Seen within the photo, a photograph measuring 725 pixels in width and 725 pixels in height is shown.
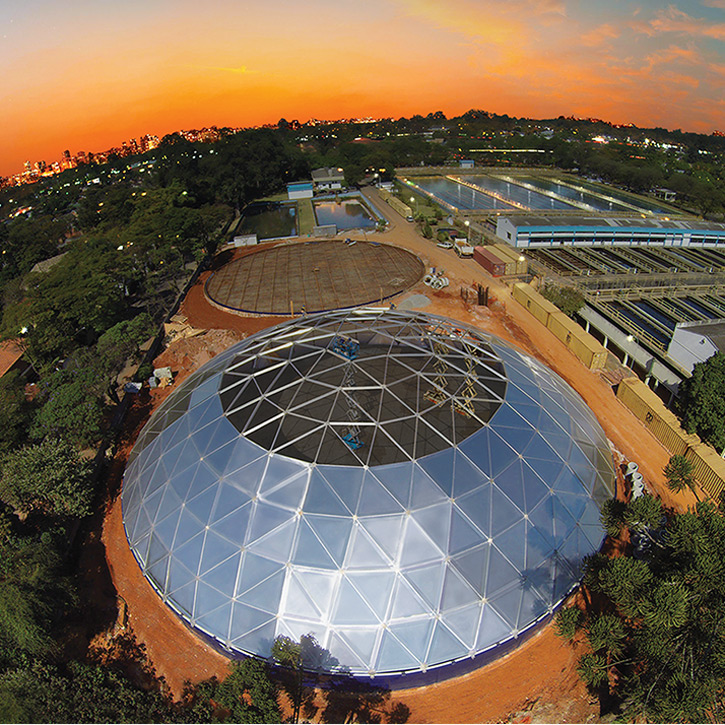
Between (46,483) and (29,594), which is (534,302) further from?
(29,594)

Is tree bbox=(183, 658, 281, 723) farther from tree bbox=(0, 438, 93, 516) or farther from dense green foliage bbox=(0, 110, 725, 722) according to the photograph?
tree bbox=(0, 438, 93, 516)

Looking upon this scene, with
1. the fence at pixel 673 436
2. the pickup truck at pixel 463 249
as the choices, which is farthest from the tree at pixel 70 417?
the pickup truck at pixel 463 249

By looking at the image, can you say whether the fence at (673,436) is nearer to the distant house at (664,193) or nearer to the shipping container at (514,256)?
the shipping container at (514,256)

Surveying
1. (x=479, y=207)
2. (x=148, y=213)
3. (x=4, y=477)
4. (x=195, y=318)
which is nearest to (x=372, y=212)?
(x=479, y=207)

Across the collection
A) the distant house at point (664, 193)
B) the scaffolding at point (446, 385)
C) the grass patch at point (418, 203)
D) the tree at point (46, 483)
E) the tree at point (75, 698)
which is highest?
the distant house at point (664, 193)

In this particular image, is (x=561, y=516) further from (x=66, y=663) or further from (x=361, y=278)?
(x=361, y=278)

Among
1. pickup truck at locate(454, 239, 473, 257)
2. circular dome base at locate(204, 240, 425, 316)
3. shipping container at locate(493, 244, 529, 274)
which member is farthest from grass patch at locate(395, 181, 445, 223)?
circular dome base at locate(204, 240, 425, 316)

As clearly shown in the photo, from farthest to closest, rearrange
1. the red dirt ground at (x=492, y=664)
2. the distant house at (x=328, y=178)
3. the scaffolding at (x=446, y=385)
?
the distant house at (x=328, y=178) → the scaffolding at (x=446, y=385) → the red dirt ground at (x=492, y=664)

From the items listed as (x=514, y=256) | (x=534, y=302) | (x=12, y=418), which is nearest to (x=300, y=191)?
(x=514, y=256)
